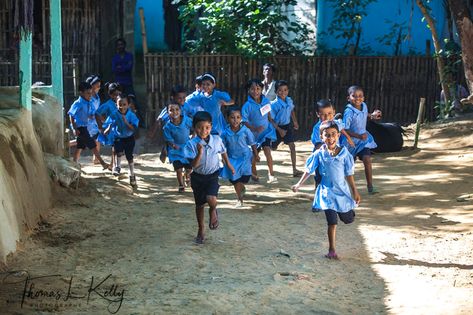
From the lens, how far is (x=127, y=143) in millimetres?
9969

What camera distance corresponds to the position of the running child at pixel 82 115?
34.2 feet

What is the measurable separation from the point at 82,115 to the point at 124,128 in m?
0.95

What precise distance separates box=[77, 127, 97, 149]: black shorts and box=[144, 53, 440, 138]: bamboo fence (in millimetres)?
3307

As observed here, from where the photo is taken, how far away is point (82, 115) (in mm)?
10469

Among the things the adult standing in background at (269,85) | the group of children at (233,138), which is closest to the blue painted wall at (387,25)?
the adult standing in background at (269,85)

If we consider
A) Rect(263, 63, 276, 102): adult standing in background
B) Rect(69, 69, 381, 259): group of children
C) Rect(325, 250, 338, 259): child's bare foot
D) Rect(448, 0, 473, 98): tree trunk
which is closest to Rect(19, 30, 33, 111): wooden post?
Rect(69, 69, 381, 259): group of children

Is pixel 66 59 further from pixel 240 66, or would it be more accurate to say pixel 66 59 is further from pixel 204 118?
pixel 204 118

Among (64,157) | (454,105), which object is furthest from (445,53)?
(64,157)

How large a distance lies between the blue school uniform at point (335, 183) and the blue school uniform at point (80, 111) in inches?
192

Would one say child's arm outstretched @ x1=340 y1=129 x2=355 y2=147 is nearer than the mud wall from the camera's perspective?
No

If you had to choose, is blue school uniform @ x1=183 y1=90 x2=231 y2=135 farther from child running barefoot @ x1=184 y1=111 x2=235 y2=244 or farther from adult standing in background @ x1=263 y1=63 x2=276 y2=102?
child running barefoot @ x1=184 y1=111 x2=235 y2=244

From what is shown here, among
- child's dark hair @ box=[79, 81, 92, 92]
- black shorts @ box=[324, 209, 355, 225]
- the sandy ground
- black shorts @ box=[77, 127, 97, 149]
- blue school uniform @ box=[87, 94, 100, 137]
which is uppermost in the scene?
child's dark hair @ box=[79, 81, 92, 92]

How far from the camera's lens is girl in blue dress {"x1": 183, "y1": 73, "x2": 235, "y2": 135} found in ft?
32.1

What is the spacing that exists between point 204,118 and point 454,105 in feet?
28.7
